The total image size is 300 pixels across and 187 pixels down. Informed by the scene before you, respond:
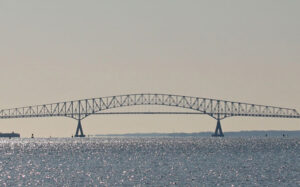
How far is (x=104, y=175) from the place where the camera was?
7631cm

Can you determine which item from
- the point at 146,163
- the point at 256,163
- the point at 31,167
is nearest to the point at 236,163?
the point at 256,163

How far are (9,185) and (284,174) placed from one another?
24082mm

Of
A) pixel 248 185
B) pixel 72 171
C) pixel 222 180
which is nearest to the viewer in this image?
pixel 248 185

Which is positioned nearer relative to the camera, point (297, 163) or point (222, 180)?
point (222, 180)

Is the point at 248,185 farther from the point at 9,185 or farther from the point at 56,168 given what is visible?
the point at 56,168

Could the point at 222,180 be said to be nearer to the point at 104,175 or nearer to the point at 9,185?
the point at 104,175

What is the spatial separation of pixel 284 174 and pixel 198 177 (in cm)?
813

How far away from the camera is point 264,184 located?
217ft

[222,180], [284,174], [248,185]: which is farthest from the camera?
[284,174]

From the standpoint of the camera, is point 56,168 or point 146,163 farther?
point 146,163

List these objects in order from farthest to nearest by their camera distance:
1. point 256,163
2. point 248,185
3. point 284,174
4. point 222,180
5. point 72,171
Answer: point 256,163 → point 72,171 → point 284,174 → point 222,180 → point 248,185

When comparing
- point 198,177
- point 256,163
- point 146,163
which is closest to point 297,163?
point 256,163

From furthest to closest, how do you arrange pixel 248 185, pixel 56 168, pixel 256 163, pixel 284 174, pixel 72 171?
pixel 256 163 → pixel 56 168 → pixel 72 171 → pixel 284 174 → pixel 248 185

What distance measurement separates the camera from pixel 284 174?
246 ft
